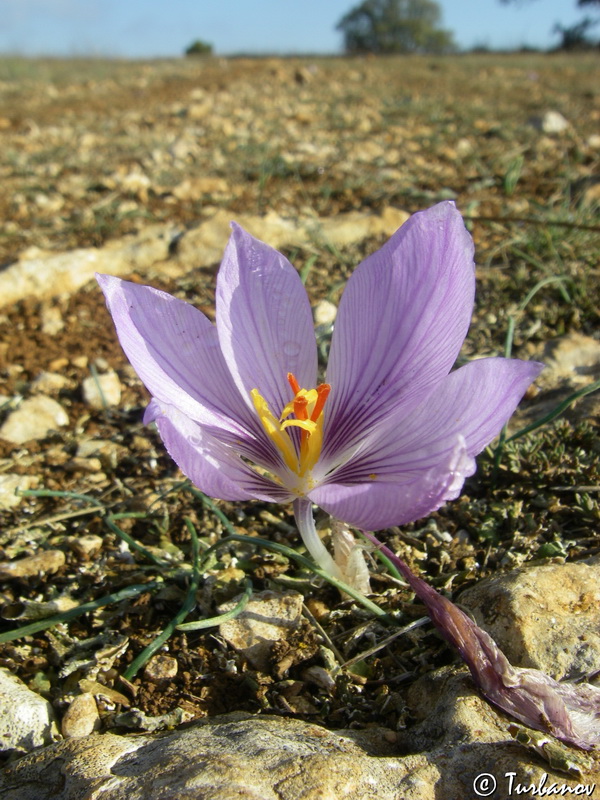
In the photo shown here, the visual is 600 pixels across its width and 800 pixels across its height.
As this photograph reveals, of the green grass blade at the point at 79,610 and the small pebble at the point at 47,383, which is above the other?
the small pebble at the point at 47,383

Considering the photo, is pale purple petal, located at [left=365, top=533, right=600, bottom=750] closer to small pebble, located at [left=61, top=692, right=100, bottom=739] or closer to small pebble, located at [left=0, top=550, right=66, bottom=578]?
small pebble, located at [left=61, top=692, right=100, bottom=739]

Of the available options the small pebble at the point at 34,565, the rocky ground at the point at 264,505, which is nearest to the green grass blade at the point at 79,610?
the rocky ground at the point at 264,505

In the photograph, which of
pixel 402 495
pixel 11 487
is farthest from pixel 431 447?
pixel 11 487

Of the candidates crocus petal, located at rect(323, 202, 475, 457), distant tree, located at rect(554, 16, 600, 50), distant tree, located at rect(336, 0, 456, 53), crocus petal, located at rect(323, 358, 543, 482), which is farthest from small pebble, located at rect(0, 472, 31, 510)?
distant tree, located at rect(336, 0, 456, 53)

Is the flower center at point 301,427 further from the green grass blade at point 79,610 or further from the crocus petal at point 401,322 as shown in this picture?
the green grass blade at point 79,610

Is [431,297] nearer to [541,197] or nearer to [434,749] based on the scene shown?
[434,749]

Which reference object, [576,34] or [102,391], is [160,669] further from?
[576,34]
